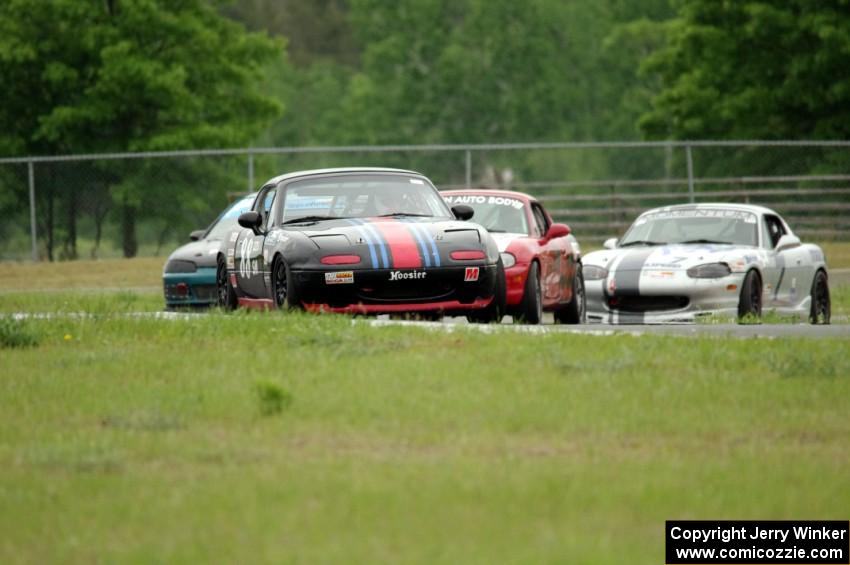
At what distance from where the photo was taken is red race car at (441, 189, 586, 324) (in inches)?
588

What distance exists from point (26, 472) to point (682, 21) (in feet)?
125

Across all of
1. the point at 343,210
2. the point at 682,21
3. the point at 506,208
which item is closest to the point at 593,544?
the point at 343,210

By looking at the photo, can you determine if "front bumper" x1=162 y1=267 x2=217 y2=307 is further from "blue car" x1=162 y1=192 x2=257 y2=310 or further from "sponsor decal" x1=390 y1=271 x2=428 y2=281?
"sponsor decal" x1=390 y1=271 x2=428 y2=281

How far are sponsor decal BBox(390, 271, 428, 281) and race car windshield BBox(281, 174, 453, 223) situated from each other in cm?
120

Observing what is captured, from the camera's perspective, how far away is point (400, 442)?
750 centimetres

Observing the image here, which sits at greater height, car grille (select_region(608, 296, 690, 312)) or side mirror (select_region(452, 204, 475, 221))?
side mirror (select_region(452, 204, 475, 221))

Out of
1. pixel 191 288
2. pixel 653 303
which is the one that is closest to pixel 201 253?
pixel 191 288

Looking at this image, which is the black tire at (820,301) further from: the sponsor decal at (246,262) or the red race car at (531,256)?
the sponsor decal at (246,262)

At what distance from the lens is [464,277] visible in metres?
13.2

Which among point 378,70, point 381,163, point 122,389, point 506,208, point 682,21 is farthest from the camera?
point 378,70

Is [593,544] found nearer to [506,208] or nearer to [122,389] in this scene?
[122,389]

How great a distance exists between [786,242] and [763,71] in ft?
76.4

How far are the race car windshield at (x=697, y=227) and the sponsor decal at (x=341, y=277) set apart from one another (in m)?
5.23

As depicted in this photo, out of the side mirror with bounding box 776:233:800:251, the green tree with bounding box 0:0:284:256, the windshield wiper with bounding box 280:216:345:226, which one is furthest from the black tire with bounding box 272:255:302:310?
the green tree with bounding box 0:0:284:256
